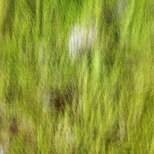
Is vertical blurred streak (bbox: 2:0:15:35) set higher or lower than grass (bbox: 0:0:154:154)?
higher

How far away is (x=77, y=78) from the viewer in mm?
604

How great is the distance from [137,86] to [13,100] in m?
0.19

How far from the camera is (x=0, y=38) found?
61cm

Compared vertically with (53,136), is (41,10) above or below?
above

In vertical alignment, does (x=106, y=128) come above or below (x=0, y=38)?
below

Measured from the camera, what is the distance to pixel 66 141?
2.06ft

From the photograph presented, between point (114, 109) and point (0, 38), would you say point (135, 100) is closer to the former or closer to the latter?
point (114, 109)

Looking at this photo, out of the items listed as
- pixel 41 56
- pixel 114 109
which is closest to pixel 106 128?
pixel 114 109

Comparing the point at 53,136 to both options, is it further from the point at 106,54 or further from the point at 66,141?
the point at 106,54

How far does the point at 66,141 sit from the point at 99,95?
0.09 m

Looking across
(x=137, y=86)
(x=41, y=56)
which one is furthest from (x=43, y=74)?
(x=137, y=86)

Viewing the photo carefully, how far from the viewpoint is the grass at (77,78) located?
58cm

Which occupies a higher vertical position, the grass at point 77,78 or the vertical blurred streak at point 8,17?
the vertical blurred streak at point 8,17

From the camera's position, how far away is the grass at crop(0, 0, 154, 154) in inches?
23.0
